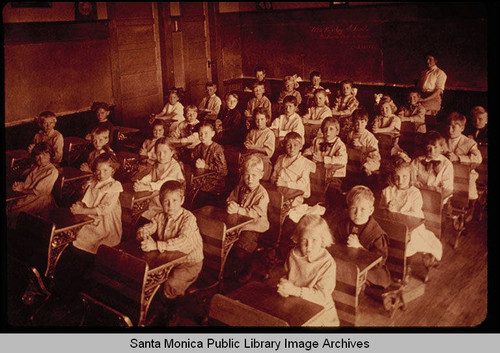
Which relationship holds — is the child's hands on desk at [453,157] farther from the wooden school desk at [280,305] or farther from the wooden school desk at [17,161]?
the wooden school desk at [17,161]

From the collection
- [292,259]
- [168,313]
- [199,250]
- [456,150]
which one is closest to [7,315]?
[168,313]

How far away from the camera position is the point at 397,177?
12.7 feet

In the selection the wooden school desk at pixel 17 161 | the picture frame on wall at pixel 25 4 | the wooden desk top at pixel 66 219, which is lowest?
the wooden desk top at pixel 66 219

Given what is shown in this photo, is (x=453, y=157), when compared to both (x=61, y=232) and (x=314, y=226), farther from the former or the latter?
(x=61, y=232)

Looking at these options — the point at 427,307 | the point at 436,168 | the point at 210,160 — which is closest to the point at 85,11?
the point at 210,160

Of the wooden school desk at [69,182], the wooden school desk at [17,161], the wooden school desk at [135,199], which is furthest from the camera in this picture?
the wooden school desk at [17,161]

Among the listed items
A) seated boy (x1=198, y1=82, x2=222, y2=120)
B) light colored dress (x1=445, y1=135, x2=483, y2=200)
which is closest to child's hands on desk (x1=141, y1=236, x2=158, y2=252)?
light colored dress (x1=445, y1=135, x2=483, y2=200)

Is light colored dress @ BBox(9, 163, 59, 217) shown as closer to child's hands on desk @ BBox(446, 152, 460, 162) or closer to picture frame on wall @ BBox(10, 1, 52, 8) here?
picture frame on wall @ BBox(10, 1, 52, 8)

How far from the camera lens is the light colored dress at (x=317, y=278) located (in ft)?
9.01

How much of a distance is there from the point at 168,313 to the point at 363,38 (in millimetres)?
7186

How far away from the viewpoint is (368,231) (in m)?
3.36

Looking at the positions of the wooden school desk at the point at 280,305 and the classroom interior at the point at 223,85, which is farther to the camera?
the classroom interior at the point at 223,85

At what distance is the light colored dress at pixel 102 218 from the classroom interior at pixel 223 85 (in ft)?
0.28

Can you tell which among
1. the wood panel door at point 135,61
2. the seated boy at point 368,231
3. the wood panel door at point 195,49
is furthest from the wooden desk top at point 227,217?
the wood panel door at point 195,49
